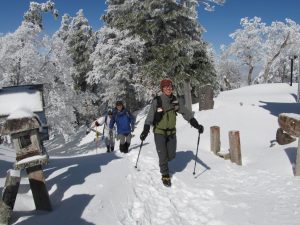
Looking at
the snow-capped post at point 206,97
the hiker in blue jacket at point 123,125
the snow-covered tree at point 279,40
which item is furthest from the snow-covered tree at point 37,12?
the snow-covered tree at point 279,40

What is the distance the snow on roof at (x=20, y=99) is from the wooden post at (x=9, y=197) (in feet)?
2.86

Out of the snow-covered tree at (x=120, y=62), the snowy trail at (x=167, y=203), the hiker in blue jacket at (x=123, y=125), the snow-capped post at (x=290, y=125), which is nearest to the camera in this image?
the snowy trail at (x=167, y=203)

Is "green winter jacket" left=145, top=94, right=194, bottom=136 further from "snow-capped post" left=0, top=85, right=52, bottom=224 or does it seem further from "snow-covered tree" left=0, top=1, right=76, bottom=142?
"snow-covered tree" left=0, top=1, right=76, bottom=142

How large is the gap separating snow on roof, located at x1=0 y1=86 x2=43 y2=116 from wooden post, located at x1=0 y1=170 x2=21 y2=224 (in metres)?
0.87

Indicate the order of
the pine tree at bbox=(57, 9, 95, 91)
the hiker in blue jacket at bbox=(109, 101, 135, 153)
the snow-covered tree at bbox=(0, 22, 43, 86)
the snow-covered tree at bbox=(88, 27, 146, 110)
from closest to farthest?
the hiker in blue jacket at bbox=(109, 101, 135, 153), the snow-covered tree at bbox=(0, 22, 43, 86), the snow-covered tree at bbox=(88, 27, 146, 110), the pine tree at bbox=(57, 9, 95, 91)

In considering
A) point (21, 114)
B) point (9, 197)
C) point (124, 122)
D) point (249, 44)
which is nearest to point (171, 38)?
point (124, 122)

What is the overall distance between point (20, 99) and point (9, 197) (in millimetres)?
1368

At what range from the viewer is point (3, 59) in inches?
915

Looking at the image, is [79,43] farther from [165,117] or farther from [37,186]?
[37,186]

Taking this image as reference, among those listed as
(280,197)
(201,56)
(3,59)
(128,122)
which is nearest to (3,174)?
(128,122)

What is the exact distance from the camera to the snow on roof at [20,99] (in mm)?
5531

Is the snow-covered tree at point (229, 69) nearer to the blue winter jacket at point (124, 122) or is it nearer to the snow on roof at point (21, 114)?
the blue winter jacket at point (124, 122)

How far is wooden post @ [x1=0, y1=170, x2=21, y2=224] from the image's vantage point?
509 centimetres

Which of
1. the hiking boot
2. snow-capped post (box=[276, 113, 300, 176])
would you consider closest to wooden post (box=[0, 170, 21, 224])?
the hiking boot
